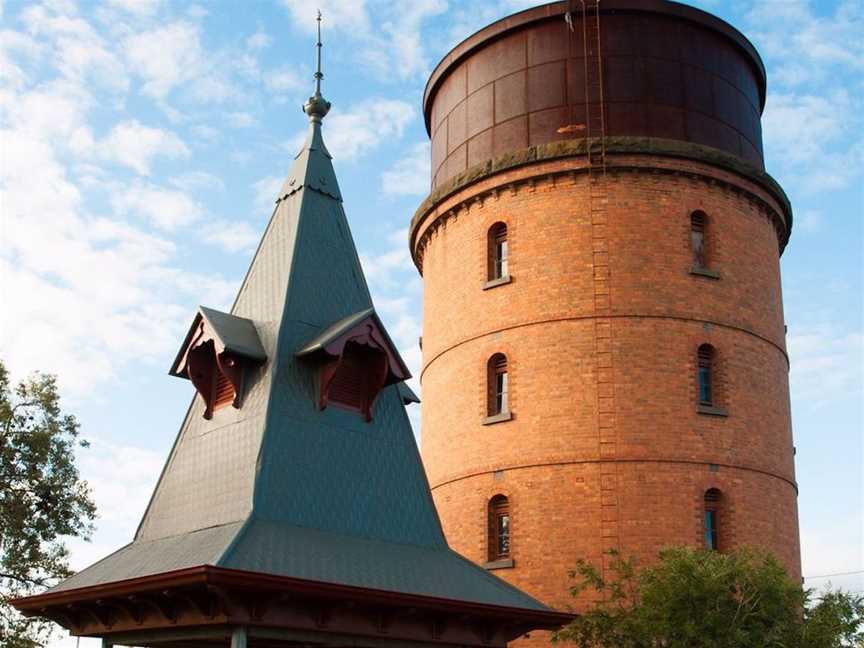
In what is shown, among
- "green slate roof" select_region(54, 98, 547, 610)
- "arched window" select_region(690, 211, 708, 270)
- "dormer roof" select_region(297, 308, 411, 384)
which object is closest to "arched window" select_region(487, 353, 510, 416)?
"arched window" select_region(690, 211, 708, 270)

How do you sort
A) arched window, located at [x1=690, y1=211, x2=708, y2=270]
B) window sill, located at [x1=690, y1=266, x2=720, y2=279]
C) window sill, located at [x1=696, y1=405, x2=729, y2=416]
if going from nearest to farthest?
window sill, located at [x1=696, y1=405, x2=729, y2=416] < window sill, located at [x1=690, y1=266, x2=720, y2=279] < arched window, located at [x1=690, y1=211, x2=708, y2=270]

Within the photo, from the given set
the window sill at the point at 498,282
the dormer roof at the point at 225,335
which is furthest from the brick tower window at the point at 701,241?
the dormer roof at the point at 225,335

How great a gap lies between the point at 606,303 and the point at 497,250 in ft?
10.9

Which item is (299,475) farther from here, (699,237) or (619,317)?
(699,237)

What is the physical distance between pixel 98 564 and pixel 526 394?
33.7ft

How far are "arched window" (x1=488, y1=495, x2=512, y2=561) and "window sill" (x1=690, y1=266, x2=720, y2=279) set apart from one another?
21.2ft

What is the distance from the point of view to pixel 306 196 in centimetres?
1895

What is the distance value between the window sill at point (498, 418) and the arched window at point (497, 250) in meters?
3.34

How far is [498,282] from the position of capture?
25.0 meters

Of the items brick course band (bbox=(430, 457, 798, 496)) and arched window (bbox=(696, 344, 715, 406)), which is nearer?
brick course band (bbox=(430, 457, 798, 496))

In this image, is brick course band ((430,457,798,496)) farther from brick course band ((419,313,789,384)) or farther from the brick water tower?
brick course band ((419,313,789,384))

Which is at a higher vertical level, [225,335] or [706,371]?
[706,371]

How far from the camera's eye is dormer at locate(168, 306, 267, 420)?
16.6 meters

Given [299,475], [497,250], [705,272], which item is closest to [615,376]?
[705,272]
